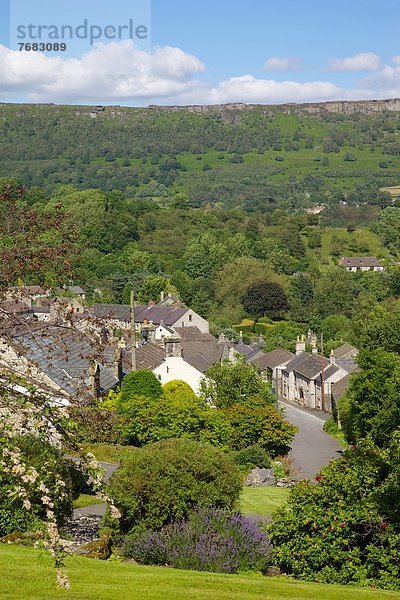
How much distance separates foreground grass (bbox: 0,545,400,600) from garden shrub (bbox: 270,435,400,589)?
126 cm

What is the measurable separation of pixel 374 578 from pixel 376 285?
8460 cm

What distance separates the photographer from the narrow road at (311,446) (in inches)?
1309

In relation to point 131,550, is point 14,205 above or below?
above

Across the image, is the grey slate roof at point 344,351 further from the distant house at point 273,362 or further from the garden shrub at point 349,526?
the garden shrub at point 349,526

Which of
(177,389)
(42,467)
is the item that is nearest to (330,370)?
(177,389)

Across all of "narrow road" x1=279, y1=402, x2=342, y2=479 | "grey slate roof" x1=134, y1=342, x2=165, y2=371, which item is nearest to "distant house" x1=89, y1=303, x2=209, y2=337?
"grey slate roof" x1=134, y1=342, x2=165, y2=371

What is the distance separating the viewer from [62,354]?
1087 cm

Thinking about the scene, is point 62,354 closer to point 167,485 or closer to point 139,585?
point 139,585

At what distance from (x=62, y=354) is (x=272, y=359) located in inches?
2090

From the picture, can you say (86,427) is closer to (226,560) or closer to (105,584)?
(105,584)

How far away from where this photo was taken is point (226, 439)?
104 feet

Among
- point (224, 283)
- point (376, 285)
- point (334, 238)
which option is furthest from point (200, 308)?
point (334, 238)

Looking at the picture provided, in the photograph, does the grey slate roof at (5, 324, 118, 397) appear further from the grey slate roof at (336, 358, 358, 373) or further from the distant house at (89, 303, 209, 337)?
the distant house at (89, 303, 209, 337)

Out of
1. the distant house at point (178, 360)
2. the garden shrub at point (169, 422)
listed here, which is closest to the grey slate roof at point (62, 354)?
the garden shrub at point (169, 422)
